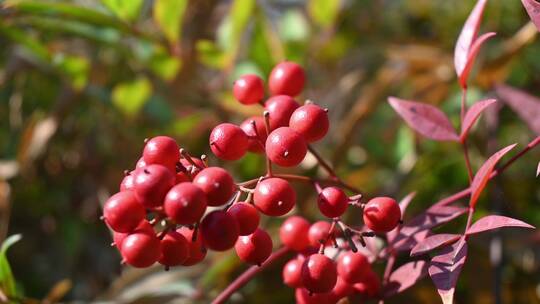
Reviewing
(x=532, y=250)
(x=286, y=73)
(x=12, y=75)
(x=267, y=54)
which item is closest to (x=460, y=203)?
(x=532, y=250)

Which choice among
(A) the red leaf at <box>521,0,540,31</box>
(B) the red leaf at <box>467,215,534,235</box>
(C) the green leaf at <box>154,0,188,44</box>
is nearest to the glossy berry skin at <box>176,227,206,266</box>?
(B) the red leaf at <box>467,215,534,235</box>

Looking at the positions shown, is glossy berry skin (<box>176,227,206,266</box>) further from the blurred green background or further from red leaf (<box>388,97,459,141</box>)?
the blurred green background

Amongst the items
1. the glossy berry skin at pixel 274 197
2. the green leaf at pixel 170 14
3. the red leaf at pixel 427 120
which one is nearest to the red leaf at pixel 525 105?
the red leaf at pixel 427 120

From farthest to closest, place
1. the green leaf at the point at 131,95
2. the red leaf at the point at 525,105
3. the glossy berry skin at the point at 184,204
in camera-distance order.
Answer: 1. the green leaf at the point at 131,95
2. the red leaf at the point at 525,105
3. the glossy berry skin at the point at 184,204

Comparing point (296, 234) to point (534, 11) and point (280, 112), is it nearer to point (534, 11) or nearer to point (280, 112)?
point (280, 112)

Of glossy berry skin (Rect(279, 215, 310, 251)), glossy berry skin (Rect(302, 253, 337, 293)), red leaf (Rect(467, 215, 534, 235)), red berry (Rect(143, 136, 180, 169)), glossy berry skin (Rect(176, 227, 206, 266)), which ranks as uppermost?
red berry (Rect(143, 136, 180, 169))

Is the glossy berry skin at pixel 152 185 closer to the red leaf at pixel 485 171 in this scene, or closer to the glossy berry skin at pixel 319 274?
the glossy berry skin at pixel 319 274
